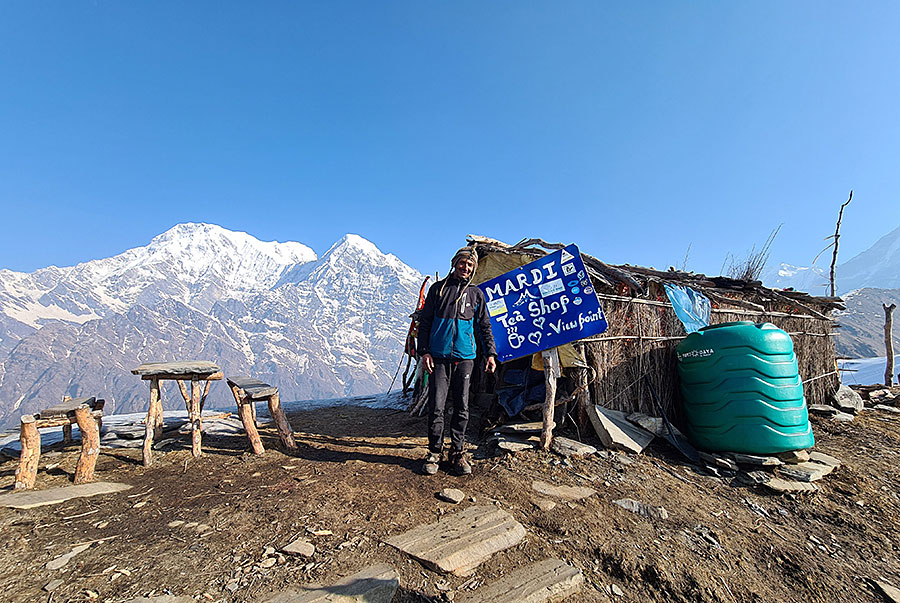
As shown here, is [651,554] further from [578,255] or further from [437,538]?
[578,255]

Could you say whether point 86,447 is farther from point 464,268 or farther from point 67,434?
point 464,268

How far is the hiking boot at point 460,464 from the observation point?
4.14 metres

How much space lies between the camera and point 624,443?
4973 millimetres

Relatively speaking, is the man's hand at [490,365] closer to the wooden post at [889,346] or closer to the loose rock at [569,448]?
the loose rock at [569,448]

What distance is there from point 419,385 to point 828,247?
17.5 metres

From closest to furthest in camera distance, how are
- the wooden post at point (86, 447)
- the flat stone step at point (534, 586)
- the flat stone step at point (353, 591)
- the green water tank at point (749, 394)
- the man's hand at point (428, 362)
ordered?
the flat stone step at point (353, 591)
the flat stone step at point (534, 586)
the wooden post at point (86, 447)
the man's hand at point (428, 362)
the green water tank at point (749, 394)

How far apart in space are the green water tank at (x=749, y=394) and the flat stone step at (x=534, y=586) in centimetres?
346

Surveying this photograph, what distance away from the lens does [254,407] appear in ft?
16.3

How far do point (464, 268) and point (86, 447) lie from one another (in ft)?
14.3

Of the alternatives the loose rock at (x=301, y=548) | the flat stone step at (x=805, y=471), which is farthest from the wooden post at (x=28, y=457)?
the flat stone step at (x=805, y=471)

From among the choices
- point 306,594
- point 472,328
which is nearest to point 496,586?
point 306,594

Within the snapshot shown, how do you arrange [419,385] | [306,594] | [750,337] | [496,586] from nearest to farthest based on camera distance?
[306,594] < [496,586] < [750,337] < [419,385]

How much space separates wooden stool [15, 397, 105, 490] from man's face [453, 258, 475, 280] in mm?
4000

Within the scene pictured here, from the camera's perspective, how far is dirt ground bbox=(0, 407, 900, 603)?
251cm
